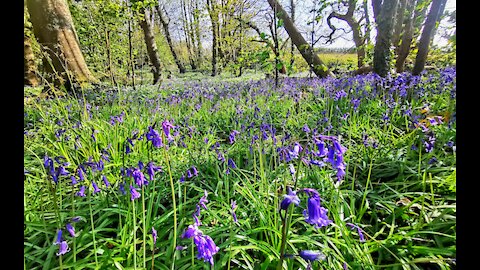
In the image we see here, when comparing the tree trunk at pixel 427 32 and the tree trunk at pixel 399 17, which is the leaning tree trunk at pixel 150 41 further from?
the tree trunk at pixel 427 32

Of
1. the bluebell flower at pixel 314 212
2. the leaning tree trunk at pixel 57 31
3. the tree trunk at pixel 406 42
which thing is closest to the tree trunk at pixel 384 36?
the tree trunk at pixel 406 42

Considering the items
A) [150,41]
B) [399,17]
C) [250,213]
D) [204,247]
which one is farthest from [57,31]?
[399,17]

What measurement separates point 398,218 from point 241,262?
43.7 inches

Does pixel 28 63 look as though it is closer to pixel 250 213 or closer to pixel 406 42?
pixel 250 213

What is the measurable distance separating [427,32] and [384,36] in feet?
2.31

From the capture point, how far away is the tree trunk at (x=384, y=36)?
5.27 metres

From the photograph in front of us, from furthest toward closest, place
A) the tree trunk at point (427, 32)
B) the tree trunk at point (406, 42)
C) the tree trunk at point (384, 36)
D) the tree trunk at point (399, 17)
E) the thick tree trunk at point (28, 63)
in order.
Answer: the thick tree trunk at point (28, 63), the tree trunk at point (406, 42), the tree trunk at point (399, 17), the tree trunk at point (384, 36), the tree trunk at point (427, 32)

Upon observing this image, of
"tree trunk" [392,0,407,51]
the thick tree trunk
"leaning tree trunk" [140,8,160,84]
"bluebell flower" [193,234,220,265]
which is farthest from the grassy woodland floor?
"leaning tree trunk" [140,8,160,84]

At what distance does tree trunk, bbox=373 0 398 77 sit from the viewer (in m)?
5.27

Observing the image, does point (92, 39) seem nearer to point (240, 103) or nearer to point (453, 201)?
point (240, 103)

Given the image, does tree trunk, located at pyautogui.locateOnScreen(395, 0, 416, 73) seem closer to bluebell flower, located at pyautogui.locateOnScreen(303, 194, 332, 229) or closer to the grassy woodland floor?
the grassy woodland floor

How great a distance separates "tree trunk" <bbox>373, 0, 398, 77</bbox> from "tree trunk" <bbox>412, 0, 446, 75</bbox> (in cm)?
54

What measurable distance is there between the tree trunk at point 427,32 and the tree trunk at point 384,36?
54 centimetres
